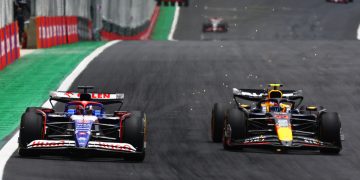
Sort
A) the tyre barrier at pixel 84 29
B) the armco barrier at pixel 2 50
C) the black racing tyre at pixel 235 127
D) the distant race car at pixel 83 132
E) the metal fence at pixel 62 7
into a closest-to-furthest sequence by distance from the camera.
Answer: the distant race car at pixel 83 132 → the black racing tyre at pixel 235 127 → the armco barrier at pixel 2 50 → the metal fence at pixel 62 7 → the tyre barrier at pixel 84 29

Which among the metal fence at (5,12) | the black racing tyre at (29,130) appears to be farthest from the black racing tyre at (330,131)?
the metal fence at (5,12)

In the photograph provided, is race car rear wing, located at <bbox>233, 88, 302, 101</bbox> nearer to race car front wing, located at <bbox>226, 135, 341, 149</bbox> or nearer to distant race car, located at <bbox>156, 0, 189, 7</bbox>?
race car front wing, located at <bbox>226, 135, 341, 149</bbox>

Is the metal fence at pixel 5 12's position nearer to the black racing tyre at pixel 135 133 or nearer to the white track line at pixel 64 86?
the white track line at pixel 64 86

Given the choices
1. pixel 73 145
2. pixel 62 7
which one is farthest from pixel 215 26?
pixel 73 145

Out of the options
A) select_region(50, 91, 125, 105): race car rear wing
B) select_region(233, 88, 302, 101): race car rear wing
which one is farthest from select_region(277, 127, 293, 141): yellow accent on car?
select_region(50, 91, 125, 105): race car rear wing

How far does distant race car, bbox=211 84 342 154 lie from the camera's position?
17.6 metres

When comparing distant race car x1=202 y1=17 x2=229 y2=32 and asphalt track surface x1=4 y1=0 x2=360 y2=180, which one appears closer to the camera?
asphalt track surface x1=4 y1=0 x2=360 y2=180

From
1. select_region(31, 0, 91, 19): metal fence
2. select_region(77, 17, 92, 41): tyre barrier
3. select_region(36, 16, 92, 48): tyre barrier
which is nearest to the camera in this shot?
select_region(36, 16, 92, 48): tyre barrier

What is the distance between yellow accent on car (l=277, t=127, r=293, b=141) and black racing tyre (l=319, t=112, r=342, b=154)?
0.55 metres

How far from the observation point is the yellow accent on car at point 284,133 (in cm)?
1761

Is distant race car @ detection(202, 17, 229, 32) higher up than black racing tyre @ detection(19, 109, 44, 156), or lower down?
lower down

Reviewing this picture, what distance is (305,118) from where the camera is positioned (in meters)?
18.5

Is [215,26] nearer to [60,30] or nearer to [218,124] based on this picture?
[60,30]

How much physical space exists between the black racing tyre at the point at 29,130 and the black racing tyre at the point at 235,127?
10.5 feet
